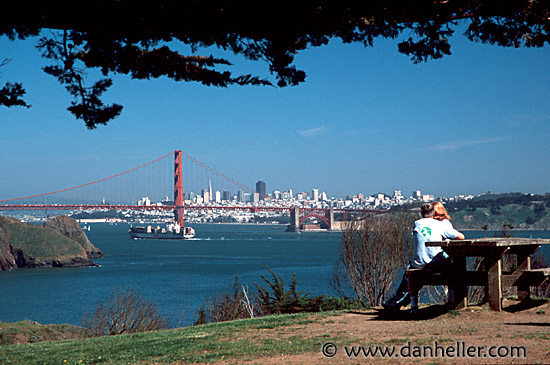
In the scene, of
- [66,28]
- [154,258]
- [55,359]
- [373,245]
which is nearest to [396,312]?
[55,359]

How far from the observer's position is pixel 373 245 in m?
11.9

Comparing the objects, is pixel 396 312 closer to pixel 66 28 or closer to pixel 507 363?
pixel 507 363

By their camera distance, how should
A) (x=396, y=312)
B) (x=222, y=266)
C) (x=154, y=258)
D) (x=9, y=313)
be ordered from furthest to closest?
(x=154, y=258)
(x=222, y=266)
(x=9, y=313)
(x=396, y=312)

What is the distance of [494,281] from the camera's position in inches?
208

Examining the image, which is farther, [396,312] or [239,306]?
[239,306]

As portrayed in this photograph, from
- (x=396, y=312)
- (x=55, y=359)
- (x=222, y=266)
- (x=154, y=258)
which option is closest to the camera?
(x=55, y=359)

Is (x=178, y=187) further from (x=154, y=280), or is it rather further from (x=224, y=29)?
(x=224, y=29)

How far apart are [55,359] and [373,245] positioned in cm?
778

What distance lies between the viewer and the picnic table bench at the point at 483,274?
516 cm

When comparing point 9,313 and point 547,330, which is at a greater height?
point 547,330

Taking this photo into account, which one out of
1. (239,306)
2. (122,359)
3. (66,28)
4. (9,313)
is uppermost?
(66,28)

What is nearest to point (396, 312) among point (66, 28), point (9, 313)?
point (66, 28)

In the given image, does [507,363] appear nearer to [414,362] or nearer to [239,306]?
[414,362]

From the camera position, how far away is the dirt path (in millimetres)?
3707
